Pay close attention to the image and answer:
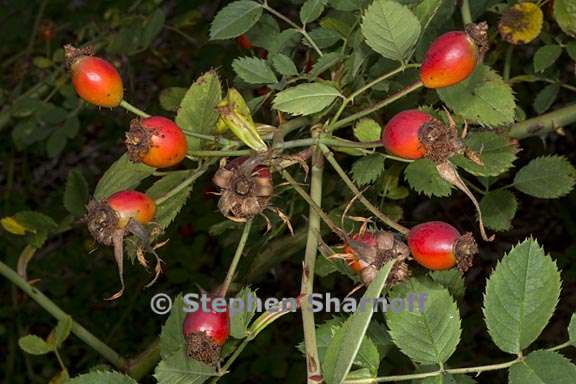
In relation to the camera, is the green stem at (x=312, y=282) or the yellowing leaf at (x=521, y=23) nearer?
the green stem at (x=312, y=282)

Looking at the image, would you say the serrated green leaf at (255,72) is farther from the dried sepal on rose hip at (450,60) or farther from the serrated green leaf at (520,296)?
the serrated green leaf at (520,296)

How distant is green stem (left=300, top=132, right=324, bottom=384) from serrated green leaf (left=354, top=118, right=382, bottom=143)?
9.7 inches

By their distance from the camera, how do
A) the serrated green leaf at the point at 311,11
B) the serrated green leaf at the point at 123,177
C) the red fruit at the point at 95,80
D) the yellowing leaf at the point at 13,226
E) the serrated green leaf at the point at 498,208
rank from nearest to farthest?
the red fruit at the point at 95,80 < the serrated green leaf at the point at 123,177 < the serrated green leaf at the point at 311,11 < the serrated green leaf at the point at 498,208 < the yellowing leaf at the point at 13,226

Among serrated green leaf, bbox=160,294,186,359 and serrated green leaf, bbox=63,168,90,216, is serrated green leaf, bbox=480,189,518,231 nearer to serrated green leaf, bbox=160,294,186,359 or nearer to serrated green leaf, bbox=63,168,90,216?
serrated green leaf, bbox=160,294,186,359

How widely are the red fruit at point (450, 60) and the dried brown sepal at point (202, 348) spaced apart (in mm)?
538

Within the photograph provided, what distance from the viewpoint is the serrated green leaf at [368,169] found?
5.20ft

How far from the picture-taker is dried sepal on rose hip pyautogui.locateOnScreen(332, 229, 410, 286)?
1.23 m

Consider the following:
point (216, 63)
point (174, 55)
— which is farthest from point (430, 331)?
point (174, 55)

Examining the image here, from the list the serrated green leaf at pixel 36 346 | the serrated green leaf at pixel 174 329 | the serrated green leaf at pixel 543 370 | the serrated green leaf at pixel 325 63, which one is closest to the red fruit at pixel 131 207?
the serrated green leaf at pixel 174 329

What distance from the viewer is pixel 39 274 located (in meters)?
4.18

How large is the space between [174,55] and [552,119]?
3.38m

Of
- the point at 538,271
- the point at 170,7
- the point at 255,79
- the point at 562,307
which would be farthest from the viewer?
the point at 170,7

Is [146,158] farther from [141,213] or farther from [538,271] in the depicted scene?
[538,271]

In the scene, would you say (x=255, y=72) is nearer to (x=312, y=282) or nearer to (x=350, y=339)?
(x=312, y=282)
